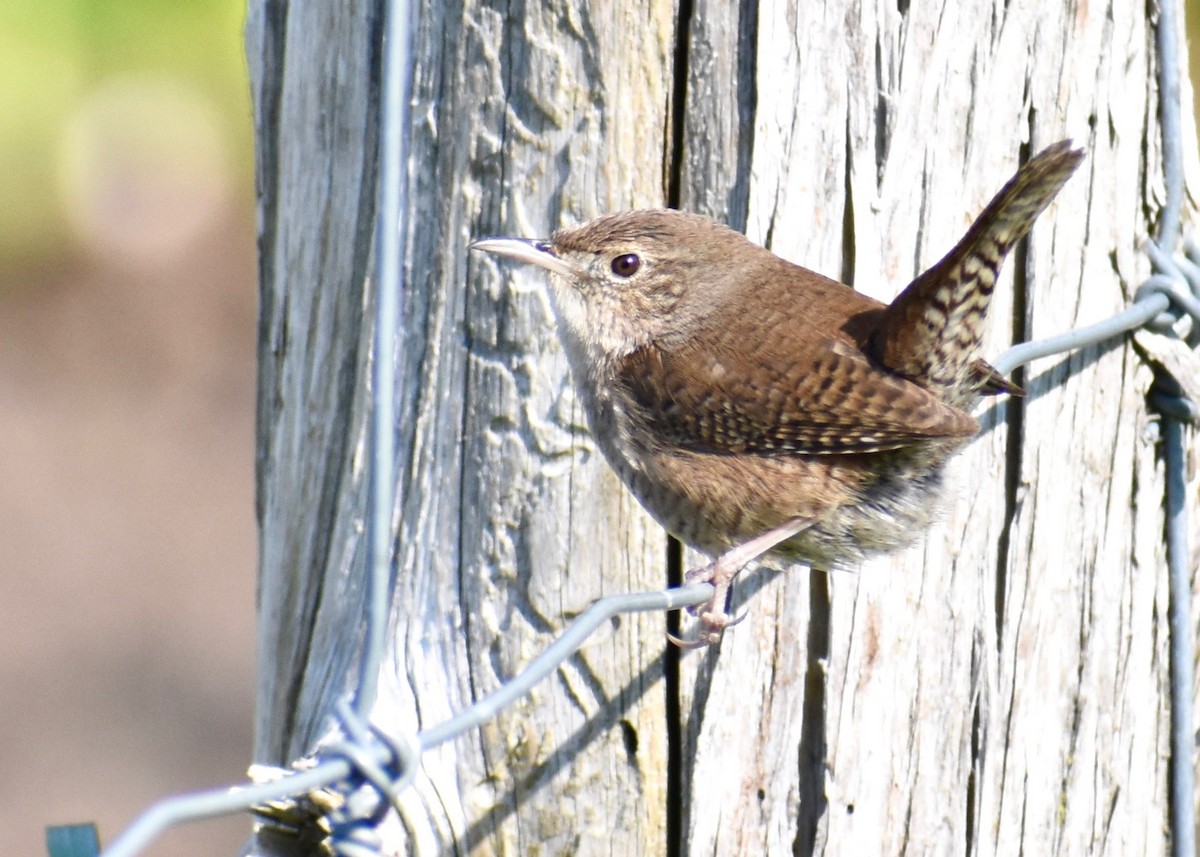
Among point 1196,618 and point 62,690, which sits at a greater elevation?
point 1196,618

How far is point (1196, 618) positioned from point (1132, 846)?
0.42 metres

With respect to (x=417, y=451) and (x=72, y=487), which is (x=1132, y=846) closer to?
(x=417, y=451)

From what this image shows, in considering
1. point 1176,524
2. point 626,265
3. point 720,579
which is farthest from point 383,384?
point 1176,524

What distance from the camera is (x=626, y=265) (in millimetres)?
2975

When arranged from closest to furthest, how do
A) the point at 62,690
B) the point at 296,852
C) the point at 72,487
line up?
the point at 296,852 < the point at 62,690 < the point at 72,487

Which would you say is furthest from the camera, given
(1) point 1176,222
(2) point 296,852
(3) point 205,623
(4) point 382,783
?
(3) point 205,623

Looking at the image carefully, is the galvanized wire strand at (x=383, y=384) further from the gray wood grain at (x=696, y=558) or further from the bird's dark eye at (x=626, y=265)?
the bird's dark eye at (x=626, y=265)

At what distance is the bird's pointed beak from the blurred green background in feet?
12.6

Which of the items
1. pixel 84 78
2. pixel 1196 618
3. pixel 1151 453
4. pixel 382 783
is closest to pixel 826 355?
pixel 1151 453

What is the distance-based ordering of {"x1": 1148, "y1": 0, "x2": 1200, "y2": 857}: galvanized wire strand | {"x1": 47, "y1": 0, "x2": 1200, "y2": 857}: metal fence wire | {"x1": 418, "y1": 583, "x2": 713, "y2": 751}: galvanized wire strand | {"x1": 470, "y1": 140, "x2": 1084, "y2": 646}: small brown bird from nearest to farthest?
{"x1": 47, "y1": 0, "x2": 1200, "y2": 857}: metal fence wire → {"x1": 418, "y1": 583, "x2": 713, "y2": 751}: galvanized wire strand → {"x1": 470, "y1": 140, "x2": 1084, "y2": 646}: small brown bird → {"x1": 1148, "y1": 0, "x2": 1200, "y2": 857}: galvanized wire strand

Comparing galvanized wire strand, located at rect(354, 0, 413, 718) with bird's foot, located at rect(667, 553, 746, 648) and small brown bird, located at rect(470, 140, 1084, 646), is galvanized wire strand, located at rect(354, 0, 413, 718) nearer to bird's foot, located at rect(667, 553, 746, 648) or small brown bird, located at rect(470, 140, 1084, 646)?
small brown bird, located at rect(470, 140, 1084, 646)

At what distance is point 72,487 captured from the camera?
23.2 ft

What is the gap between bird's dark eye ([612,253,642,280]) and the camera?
2.91 metres

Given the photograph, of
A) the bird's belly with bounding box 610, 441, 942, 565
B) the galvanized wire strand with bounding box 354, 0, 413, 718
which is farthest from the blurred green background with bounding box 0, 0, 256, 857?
the galvanized wire strand with bounding box 354, 0, 413, 718
